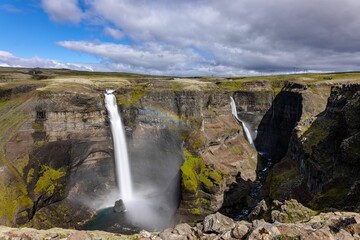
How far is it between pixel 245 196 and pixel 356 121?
34283 mm

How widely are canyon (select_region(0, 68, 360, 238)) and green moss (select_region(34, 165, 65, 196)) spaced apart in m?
0.22

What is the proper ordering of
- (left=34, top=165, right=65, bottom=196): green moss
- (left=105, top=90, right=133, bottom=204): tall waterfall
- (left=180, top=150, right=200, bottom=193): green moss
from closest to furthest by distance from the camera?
1. (left=34, top=165, right=65, bottom=196): green moss
2. (left=180, top=150, right=200, bottom=193): green moss
3. (left=105, top=90, right=133, bottom=204): tall waterfall

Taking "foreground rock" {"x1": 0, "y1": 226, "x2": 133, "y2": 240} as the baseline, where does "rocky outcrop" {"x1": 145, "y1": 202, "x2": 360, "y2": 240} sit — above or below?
above

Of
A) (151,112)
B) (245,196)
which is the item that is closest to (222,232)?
(245,196)

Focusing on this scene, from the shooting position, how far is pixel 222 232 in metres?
24.7

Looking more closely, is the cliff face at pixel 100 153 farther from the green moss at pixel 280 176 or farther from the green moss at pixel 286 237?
the green moss at pixel 286 237

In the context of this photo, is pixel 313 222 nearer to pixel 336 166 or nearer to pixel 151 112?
pixel 336 166

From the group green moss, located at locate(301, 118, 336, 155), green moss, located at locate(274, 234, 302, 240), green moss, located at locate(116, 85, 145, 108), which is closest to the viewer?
green moss, located at locate(274, 234, 302, 240)

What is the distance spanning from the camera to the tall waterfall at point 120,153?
75875 mm

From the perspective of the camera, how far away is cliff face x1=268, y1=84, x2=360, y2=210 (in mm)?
41562

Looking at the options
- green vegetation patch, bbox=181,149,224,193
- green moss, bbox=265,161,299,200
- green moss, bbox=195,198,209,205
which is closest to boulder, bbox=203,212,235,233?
green moss, bbox=265,161,299,200

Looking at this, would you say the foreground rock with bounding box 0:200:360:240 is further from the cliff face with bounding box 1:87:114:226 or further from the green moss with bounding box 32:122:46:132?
the green moss with bounding box 32:122:46:132

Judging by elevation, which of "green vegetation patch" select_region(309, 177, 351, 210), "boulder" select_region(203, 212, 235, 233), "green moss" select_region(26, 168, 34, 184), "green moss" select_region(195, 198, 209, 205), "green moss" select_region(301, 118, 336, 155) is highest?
"boulder" select_region(203, 212, 235, 233)

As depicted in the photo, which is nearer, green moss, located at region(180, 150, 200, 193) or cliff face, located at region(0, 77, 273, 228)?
cliff face, located at region(0, 77, 273, 228)
